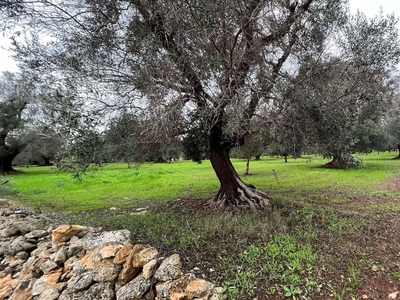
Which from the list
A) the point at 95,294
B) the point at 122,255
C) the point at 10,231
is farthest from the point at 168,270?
the point at 10,231

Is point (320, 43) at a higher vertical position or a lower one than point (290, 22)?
lower

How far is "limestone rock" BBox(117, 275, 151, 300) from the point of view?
2955 millimetres

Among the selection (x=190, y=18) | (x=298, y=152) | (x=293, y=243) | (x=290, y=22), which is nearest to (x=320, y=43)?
(x=290, y=22)

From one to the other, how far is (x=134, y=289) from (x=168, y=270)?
1.57 ft

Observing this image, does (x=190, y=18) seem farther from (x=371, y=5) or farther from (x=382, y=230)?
(x=382, y=230)

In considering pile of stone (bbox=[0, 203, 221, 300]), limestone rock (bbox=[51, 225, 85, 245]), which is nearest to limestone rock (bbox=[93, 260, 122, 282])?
pile of stone (bbox=[0, 203, 221, 300])

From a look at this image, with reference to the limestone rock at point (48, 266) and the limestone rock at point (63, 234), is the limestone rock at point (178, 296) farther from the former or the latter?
the limestone rock at point (63, 234)

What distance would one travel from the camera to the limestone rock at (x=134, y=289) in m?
2.96

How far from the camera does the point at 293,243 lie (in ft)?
13.6

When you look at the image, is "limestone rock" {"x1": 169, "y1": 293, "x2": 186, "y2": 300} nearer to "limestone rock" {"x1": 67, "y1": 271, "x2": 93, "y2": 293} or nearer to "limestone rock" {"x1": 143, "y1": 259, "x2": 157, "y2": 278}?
"limestone rock" {"x1": 143, "y1": 259, "x2": 157, "y2": 278}

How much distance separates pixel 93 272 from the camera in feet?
10.8

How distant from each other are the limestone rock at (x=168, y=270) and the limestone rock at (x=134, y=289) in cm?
16

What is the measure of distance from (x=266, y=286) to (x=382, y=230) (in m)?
3.47

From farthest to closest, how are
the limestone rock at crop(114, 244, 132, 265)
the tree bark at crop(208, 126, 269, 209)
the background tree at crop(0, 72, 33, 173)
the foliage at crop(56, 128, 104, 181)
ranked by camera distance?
the background tree at crop(0, 72, 33, 173)
the tree bark at crop(208, 126, 269, 209)
the foliage at crop(56, 128, 104, 181)
the limestone rock at crop(114, 244, 132, 265)
